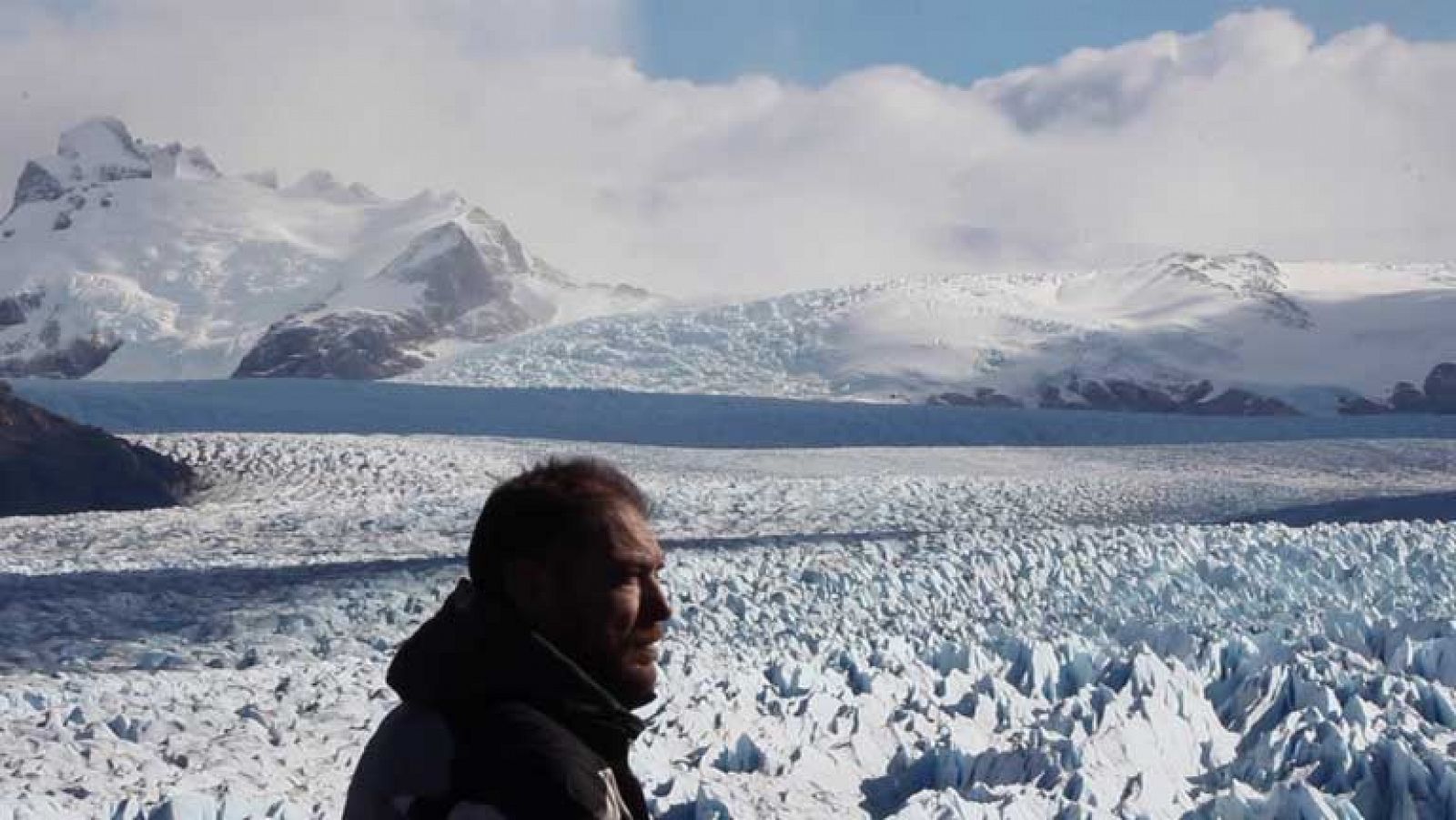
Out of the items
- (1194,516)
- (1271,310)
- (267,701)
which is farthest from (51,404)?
(1271,310)

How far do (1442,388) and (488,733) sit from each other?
191 feet

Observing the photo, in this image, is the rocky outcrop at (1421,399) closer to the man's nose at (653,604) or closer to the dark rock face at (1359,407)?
the dark rock face at (1359,407)

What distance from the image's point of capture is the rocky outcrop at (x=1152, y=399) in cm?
4947

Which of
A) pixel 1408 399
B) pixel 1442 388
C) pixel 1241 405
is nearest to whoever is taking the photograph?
pixel 1241 405

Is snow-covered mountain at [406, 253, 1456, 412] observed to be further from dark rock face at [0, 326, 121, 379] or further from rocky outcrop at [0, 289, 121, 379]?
rocky outcrop at [0, 289, 121, 379]

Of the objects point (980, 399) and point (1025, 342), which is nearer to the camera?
point (980, 399)

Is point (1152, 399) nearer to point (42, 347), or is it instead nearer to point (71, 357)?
point (71, 357)

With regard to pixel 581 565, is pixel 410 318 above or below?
above

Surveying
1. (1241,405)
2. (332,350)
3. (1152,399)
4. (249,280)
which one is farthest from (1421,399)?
(249,280)

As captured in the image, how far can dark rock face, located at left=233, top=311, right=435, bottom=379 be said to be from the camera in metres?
104

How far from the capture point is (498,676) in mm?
1457

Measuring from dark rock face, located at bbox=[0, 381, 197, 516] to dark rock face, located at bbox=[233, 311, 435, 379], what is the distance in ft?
265

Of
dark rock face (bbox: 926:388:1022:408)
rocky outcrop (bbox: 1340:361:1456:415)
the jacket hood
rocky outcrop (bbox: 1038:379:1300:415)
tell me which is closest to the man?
the jacket hood

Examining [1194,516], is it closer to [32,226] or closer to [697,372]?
[697,372]
